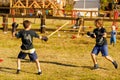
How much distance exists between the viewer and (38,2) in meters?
35.1

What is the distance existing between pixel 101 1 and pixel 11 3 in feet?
53.0

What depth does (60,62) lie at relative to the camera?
11.3 metres

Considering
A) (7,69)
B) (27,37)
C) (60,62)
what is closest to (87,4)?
(60,62)

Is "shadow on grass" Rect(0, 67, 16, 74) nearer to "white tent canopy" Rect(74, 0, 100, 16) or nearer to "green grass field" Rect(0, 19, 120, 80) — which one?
"green grass field" Rect(0, 19, 120, 80)

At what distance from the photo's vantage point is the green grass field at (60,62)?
9.33 meters

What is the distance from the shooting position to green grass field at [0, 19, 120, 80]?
933cm

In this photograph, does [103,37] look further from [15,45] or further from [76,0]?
[76,0]

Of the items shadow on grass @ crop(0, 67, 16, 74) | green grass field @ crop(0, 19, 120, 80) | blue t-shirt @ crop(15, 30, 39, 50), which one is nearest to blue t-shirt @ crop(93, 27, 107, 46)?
green grass field @ crop(0, 19, 120, 80)

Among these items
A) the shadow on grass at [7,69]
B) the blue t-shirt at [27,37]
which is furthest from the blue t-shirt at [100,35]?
the shadow on grass at [7,69]

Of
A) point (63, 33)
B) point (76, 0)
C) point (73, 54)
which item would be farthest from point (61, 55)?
point (76, 0)

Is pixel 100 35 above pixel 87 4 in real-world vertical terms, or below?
below

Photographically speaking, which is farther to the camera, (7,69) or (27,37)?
(7,69)

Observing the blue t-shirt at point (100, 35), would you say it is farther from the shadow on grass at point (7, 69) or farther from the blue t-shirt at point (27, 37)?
the shadow on grass at point (7, 69)

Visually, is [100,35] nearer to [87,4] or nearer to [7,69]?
[7,69]
